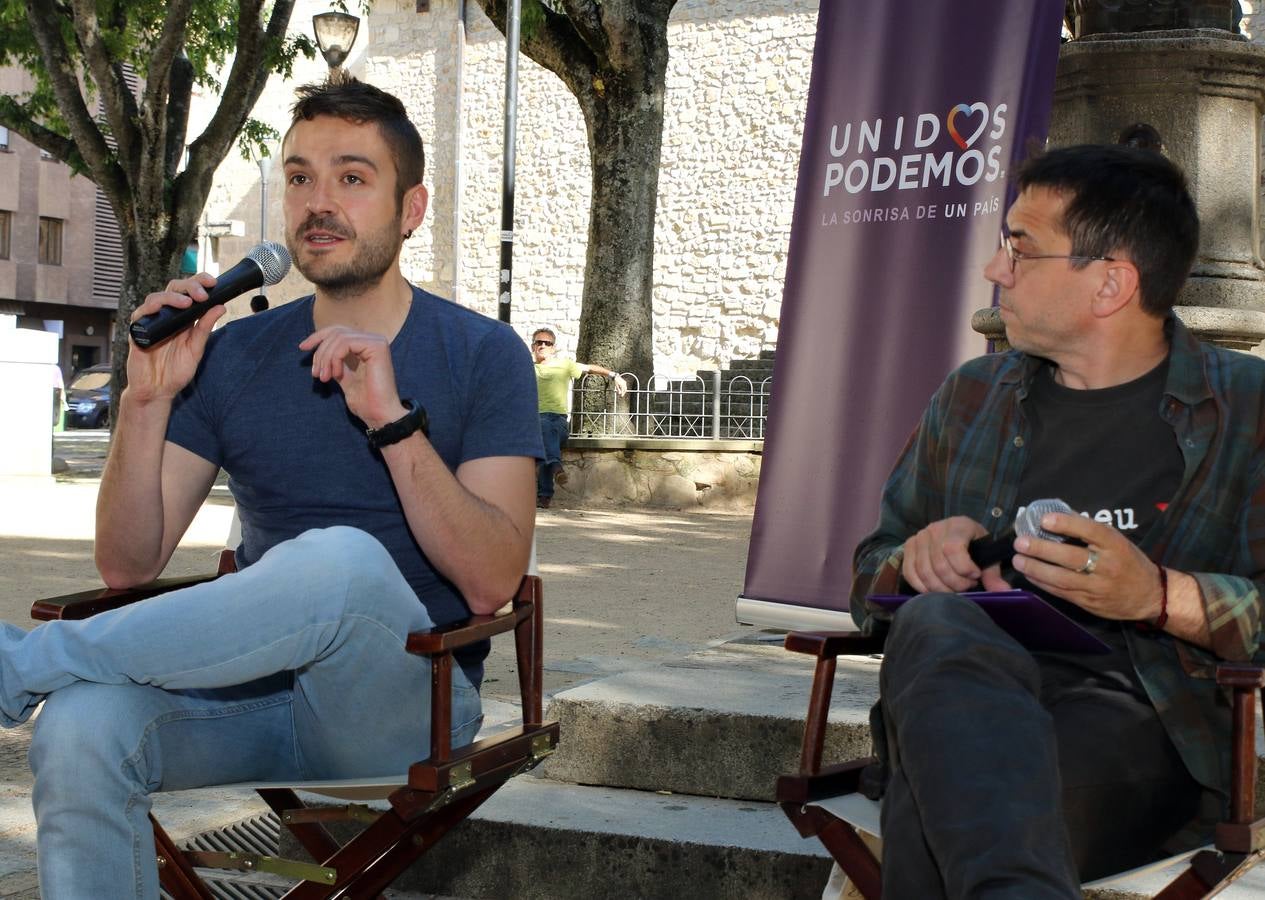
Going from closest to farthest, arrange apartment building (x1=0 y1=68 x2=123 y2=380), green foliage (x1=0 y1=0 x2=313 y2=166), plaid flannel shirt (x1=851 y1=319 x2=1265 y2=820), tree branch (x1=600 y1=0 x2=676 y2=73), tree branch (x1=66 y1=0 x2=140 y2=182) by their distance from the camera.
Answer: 1. plaid flannel shirt (x1=851 y1=319 x2=1265 y2=820)
2. tree branch (x1=600 y1=0 x2=676 y2=73)
3. tree branch (x1=66 y1=0 x2=140 y2=182)
4. green foliage (x1=0 y1=0 x2=313 y2=166)
5. apartment building (x1=0 y1=68 x2=123 y2=380)

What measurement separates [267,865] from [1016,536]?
121cm

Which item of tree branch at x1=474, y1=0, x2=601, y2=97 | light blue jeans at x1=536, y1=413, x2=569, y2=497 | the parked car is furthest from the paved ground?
the parked car

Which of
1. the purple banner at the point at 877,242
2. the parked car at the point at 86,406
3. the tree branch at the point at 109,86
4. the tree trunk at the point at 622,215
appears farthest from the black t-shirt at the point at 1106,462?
the parked car at the point at 86,406

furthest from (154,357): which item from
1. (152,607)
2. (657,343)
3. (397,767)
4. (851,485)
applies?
(657,343)

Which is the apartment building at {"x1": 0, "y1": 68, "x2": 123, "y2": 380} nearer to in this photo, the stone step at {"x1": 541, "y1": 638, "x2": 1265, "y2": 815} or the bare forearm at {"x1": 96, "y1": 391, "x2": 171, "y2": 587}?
the stone step at {"x1": 541, "y1": 638, "x2": 1265, "y2": 815}

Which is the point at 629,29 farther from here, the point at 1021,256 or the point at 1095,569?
the point at 1095,569

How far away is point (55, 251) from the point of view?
3966 cm

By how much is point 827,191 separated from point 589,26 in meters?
8.24

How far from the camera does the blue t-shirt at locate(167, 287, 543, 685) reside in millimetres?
2652

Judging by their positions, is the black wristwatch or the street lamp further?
the street lamp

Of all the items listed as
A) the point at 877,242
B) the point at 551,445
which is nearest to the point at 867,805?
the point at 877,242

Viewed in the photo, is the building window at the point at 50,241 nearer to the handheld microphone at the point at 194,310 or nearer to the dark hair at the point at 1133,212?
the handheld microphone at the point at 194,310

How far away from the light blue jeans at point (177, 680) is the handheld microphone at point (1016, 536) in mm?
815

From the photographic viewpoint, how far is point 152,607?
87.0 inches
